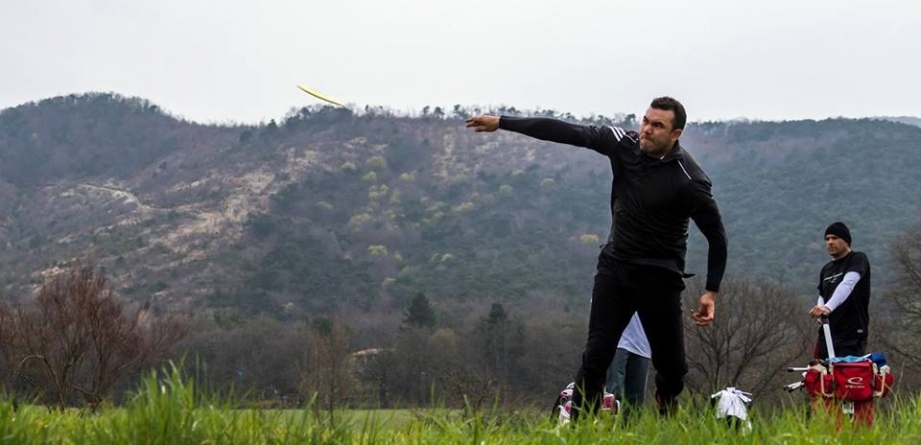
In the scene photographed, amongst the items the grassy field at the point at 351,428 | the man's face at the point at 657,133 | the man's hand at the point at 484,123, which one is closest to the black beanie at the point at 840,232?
the man's face at the point at 657,133

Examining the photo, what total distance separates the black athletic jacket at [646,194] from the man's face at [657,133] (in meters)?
0.06

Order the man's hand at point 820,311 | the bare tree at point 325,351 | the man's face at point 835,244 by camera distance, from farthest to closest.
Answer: the bare tree at point 325,351
the man's face at point 835,244
the man's hand at point 820,311

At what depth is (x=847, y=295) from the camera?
782cm

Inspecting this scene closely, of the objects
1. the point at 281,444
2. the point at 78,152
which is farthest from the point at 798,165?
the point at 281,444

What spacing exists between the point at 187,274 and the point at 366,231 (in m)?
21.6

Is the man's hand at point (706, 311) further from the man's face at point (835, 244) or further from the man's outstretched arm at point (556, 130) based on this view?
the man's face at point (835, 244)

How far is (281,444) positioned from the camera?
391 centimetres

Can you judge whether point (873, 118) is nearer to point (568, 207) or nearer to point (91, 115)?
point (568, 207)

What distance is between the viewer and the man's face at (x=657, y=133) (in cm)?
577

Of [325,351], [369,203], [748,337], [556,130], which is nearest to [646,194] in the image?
[556,130]

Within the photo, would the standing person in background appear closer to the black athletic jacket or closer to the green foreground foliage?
the black athletic jacket

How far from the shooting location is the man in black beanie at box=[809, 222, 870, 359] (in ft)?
25.8

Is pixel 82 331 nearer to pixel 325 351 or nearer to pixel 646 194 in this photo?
pixel 325 351

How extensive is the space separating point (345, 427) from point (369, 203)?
12061 centimetres
